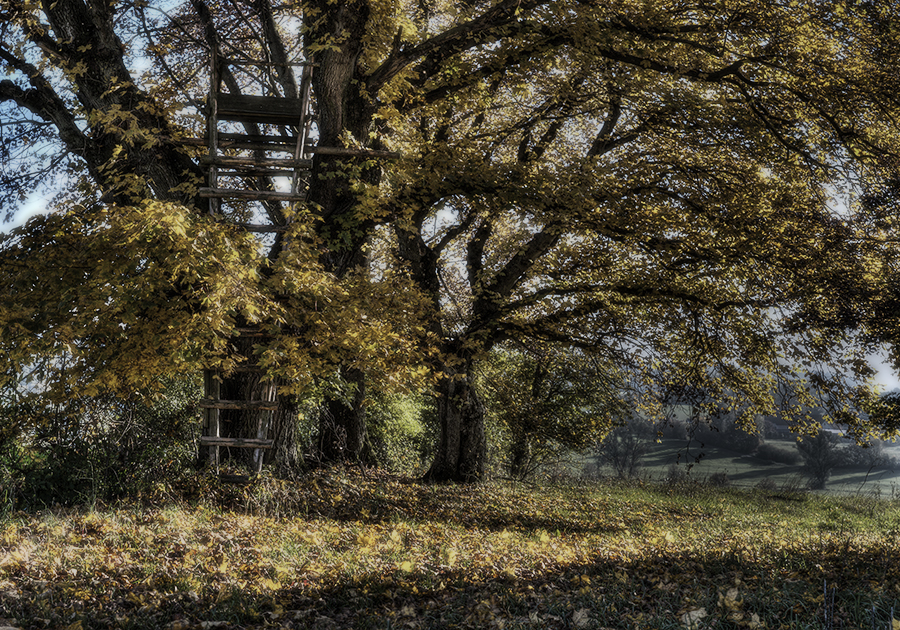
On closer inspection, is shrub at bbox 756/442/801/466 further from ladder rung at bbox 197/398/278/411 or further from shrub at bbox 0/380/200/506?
shrub at bbox 0/380/200/506

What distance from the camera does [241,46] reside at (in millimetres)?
12648

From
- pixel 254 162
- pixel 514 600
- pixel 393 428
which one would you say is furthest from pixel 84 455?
pixel 393 428

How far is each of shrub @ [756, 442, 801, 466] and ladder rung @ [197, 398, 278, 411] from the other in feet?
187

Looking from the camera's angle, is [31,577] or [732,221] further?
[732,221]

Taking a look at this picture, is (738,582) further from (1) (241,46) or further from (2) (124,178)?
(1) (241,46)

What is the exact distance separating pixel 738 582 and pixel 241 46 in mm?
12516

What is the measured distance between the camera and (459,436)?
13.1m

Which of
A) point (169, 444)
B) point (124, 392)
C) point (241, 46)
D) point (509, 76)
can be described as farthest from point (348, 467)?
point (241, 46)

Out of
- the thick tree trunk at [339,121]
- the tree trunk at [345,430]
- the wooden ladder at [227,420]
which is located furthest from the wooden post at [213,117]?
the tree trunk at [345,430]

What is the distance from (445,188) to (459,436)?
5805 millimetres

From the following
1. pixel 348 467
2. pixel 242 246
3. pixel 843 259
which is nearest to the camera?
pixel 242 246

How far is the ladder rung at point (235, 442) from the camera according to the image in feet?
27.4

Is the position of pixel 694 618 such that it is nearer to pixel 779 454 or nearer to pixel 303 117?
pixel 303 117

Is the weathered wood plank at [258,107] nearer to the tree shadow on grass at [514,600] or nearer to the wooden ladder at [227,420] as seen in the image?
the wooden ladder at [227,420]
